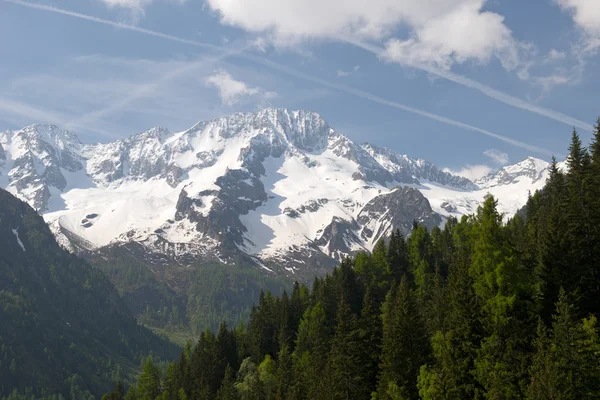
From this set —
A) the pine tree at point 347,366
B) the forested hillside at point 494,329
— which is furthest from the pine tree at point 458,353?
the pine tree at point 347,366

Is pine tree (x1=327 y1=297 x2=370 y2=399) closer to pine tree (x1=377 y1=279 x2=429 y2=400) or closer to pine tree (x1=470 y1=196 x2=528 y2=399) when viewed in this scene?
pine tree (x1=377 y1=279 x2=429 y2=400)

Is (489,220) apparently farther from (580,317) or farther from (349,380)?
(349,380)

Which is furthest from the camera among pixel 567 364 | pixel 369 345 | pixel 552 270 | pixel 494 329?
pixel 369 345

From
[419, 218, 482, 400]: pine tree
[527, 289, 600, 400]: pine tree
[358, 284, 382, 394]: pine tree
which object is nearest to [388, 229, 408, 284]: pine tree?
[358, 284, 382, 394]: pine tree

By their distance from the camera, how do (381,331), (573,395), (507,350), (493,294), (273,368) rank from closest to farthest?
(573,395) → (507,350) → (493,294) → (381,331) → (273,368)

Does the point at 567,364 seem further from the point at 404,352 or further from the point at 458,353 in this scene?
the point at 404,352

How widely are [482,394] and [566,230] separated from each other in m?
20.0

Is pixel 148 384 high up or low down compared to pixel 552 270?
down

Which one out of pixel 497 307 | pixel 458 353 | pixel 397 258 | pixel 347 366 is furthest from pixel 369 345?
pixel 397 258

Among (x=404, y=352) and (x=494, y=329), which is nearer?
(x=494, y=329)

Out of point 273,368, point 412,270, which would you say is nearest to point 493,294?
point 273,368

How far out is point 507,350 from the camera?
149 ft

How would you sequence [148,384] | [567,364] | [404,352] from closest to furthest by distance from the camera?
[567,364] < [404,352] < [148,384]

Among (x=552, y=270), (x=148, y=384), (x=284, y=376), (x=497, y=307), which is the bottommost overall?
(x=148, y=384)
